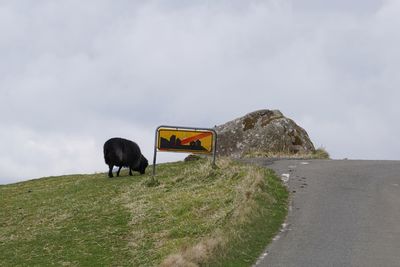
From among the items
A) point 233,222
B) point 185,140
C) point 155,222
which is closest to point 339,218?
point 233,222

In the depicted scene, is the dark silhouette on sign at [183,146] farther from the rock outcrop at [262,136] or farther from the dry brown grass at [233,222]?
the rock outcrop at [262,136]

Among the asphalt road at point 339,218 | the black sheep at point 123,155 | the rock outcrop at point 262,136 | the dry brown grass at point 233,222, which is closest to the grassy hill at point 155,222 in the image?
the dry brown grass at point 233,222

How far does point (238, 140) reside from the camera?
28234 millimetres

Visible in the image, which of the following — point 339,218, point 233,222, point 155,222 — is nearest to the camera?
point 233,222

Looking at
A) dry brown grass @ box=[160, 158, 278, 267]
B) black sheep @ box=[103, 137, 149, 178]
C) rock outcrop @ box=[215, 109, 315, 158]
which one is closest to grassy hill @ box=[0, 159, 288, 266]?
dry brown grass @ box=[160, 158, 278, 267]

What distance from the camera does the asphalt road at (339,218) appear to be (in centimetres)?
1065

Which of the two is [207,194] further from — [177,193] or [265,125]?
[265,125]

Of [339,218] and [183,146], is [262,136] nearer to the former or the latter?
[183,146]

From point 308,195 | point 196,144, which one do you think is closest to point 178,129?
point 196,144

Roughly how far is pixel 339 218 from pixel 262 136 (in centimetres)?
1469

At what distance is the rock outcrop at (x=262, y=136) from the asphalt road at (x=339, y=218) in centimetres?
754

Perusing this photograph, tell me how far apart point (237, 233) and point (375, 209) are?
153 inches

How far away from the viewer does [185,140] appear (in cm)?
1891

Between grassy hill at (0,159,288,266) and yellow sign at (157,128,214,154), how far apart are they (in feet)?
2.21
